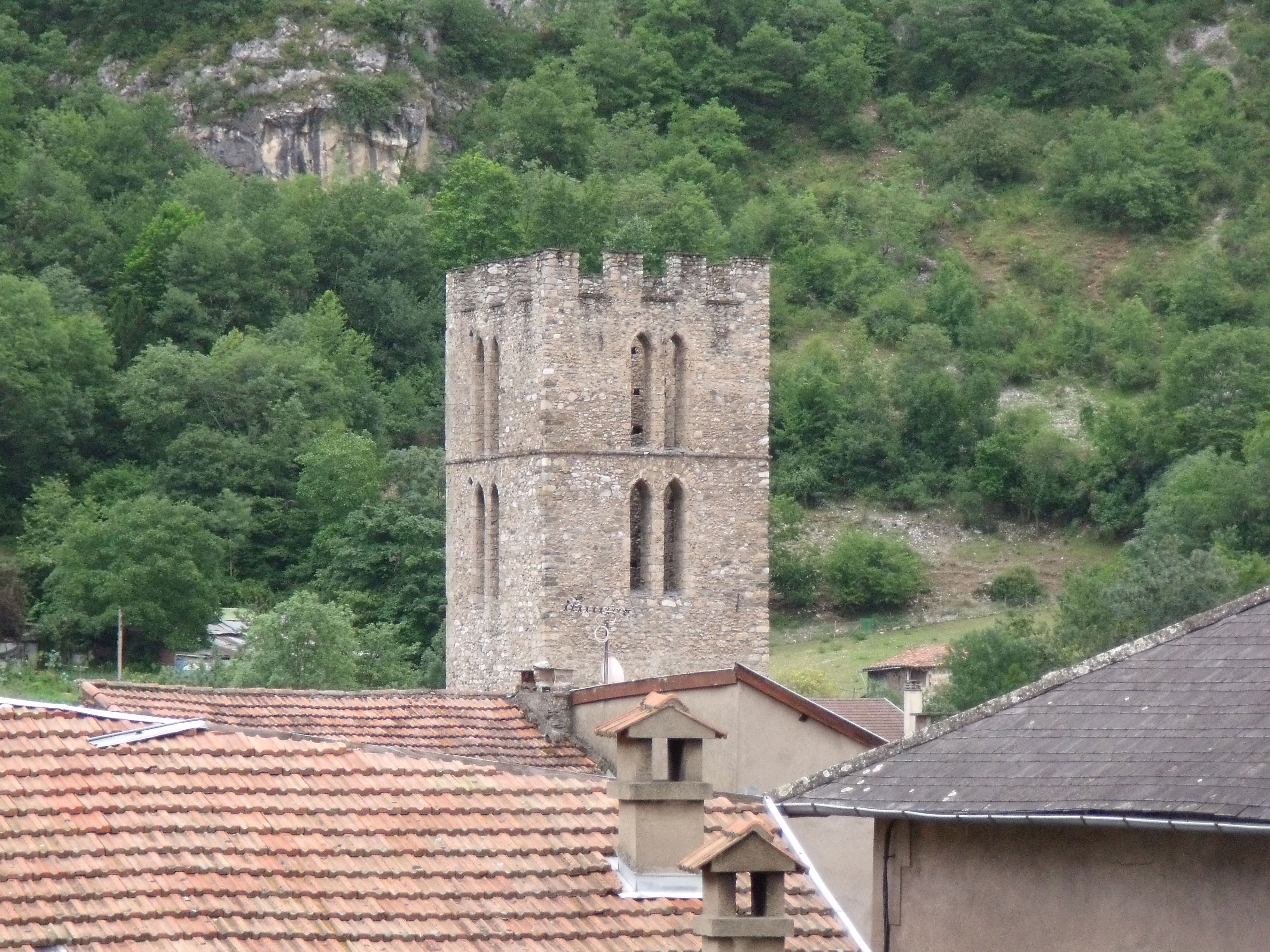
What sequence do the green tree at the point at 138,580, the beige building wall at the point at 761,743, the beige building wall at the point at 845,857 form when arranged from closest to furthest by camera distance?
the beige building wall at the point at 845,857, the beige building wall at the point at 761,743, the green tree at the point at 138,580

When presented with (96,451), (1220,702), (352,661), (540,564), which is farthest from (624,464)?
(96,451)

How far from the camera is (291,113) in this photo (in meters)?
89.6

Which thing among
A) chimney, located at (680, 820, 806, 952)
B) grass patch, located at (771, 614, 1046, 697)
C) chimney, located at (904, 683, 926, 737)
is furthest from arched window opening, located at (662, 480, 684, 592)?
chimney, located at (680, 820, 806, 952)

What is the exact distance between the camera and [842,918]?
14.0 m

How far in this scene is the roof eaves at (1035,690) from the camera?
12234 millimetres

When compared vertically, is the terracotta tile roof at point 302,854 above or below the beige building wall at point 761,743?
below

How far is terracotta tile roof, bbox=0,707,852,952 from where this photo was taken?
12273 millimetres

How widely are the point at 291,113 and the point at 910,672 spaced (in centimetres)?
3776

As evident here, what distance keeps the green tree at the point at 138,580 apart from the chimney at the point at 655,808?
46.3 metres

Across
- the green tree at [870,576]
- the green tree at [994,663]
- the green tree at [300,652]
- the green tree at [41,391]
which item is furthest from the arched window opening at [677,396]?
the green tree at [41,391]

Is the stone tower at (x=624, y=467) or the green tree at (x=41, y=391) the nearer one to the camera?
the stone tower at (x=624, y=467)

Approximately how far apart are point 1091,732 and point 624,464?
93.9 ft

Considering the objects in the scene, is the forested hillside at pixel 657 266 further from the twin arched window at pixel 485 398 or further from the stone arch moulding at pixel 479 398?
the twin arched window at pixel 485 398

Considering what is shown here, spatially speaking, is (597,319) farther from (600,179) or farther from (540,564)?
(600,179)
